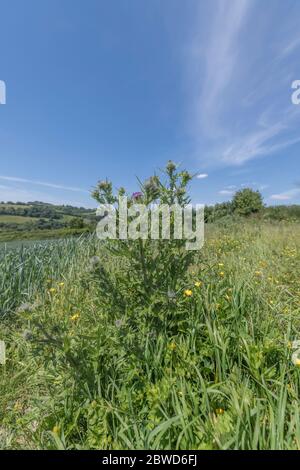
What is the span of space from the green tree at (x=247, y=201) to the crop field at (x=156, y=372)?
59.4 ft

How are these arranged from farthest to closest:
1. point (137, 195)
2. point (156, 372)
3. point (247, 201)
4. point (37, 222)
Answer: point (247, 201), point (37, 222), point (137, 195), point (156, 372)

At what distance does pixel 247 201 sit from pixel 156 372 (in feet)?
65.1

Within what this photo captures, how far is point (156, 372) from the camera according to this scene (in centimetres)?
124

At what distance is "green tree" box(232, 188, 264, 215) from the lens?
18.3m

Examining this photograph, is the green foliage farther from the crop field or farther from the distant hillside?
the distant hillside

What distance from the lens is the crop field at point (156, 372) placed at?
948mm

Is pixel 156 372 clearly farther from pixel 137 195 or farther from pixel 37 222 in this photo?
pixel 37 222

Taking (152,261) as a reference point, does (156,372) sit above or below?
below

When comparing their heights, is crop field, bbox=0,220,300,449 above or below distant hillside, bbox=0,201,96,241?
below

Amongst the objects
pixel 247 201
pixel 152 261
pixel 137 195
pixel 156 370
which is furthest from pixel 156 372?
pixel 247 201

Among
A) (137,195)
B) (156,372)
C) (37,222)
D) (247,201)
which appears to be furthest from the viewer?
(247,201)

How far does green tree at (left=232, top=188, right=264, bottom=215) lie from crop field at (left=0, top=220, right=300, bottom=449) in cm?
1810

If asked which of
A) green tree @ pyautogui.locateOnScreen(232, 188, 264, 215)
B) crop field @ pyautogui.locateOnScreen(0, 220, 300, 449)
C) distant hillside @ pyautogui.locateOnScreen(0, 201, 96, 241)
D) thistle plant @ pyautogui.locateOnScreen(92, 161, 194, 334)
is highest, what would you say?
green tree @ pyautogui.locateOnScreen(232, 188, 264, 215)

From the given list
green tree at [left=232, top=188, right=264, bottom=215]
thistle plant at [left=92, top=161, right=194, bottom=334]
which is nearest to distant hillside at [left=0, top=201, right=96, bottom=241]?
thistle plant at [left=92, top=161, right=194, bottom=334]
